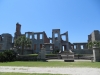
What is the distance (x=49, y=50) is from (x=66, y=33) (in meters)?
8.86

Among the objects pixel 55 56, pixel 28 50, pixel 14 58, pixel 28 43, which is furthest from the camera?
pixel 28 50

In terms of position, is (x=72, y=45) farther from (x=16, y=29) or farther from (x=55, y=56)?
(x=16, y=29)

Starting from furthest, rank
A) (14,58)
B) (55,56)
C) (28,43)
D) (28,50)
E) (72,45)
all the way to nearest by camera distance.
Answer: (72,45), (28,50), (28,43), (55,56), (14,58)

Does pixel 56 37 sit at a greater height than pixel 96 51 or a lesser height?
greater

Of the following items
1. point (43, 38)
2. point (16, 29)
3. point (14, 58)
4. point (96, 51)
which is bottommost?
point (14, 58)

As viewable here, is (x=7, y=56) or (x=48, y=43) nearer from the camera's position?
(x=7, y=56)

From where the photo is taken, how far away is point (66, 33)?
41031 mm

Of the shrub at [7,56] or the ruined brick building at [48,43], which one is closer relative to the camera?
the shrub at [7,56]

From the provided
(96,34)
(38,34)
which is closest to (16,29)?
(38,34)

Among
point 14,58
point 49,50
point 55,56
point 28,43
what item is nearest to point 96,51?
point 55,56

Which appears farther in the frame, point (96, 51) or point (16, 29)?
point (16, 29)

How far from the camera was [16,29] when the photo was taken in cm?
4288

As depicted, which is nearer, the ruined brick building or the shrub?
the shrub

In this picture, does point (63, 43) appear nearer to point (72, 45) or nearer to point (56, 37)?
→ point (56, 37)
